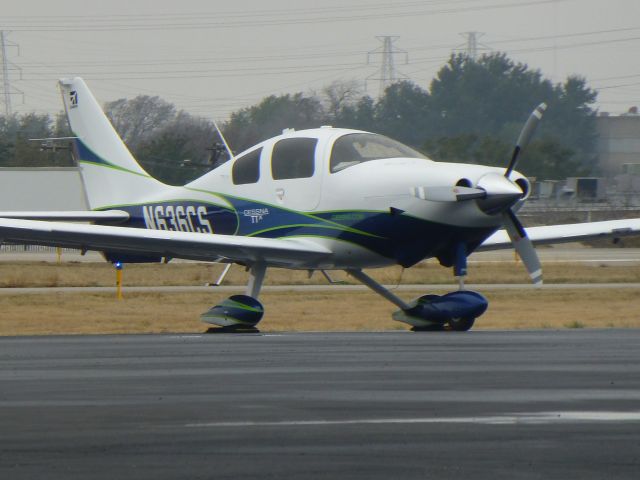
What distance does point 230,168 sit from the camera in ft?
54.3

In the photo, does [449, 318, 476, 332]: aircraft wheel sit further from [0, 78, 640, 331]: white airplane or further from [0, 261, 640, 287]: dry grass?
[0, 261, 640, 287]: dry grass

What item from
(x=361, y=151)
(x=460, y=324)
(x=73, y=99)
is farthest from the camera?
(x=73, y=99)

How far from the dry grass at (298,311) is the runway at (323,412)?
8823 mm

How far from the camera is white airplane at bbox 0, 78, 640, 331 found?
14000mm

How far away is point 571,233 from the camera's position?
56.7 feet

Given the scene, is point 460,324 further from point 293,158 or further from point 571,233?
point 571,233

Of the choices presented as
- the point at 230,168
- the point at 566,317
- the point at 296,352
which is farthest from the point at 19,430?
the point at 566,317

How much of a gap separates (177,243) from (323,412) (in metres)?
8.73

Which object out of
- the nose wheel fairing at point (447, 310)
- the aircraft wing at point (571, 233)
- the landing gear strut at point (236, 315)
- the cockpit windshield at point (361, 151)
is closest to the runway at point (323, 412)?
the nose wheel fairing at point (447, 310)

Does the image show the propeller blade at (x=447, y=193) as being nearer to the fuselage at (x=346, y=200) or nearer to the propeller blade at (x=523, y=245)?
the fuselage at (x=346, y=200)

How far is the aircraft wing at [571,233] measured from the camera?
16.9m

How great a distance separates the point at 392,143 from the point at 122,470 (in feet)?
35.6

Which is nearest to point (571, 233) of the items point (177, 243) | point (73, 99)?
point (177, 243)

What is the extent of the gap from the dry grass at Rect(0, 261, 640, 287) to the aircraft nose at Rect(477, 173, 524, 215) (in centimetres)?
1705
